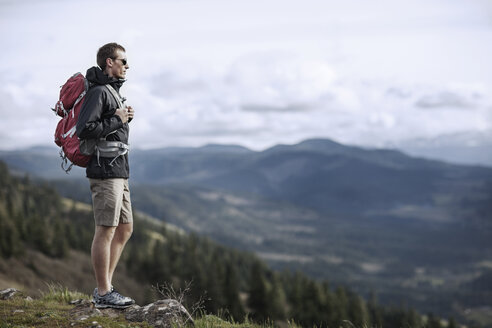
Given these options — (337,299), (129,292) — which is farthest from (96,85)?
(129,292)

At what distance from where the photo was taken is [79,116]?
6.69 m

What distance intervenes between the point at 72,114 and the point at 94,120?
0.67 meters

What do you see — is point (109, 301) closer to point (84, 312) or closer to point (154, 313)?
point (84, 312)

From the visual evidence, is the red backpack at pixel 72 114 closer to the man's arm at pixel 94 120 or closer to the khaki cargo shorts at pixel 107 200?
the man's arm at pixel 94 120

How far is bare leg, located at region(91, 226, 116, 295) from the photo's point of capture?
7.04 meters

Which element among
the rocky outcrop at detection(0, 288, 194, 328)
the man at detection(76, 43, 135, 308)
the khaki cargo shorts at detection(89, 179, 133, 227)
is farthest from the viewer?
the khaki cargo shorts at detection(89, 179, 133, 227)

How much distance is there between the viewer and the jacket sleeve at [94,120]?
6.61 meters

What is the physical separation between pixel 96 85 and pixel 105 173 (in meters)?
1.46

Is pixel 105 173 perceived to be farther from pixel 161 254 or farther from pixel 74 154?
pixel 161 254

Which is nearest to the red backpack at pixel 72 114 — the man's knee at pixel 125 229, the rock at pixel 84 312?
the man's knee at pixel 125 229

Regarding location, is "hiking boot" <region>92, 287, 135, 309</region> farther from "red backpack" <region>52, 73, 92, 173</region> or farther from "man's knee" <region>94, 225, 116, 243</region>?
"red backpack" <region>52, 73, 92, 173</region>

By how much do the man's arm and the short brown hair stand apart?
59cm

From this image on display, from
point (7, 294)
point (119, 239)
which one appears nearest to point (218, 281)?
point (7, 294)

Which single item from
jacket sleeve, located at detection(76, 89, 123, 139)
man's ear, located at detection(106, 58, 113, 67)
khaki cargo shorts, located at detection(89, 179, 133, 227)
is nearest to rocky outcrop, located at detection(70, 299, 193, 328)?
khaki cargo shorts, located at detection(89, 179, 133, 227)
